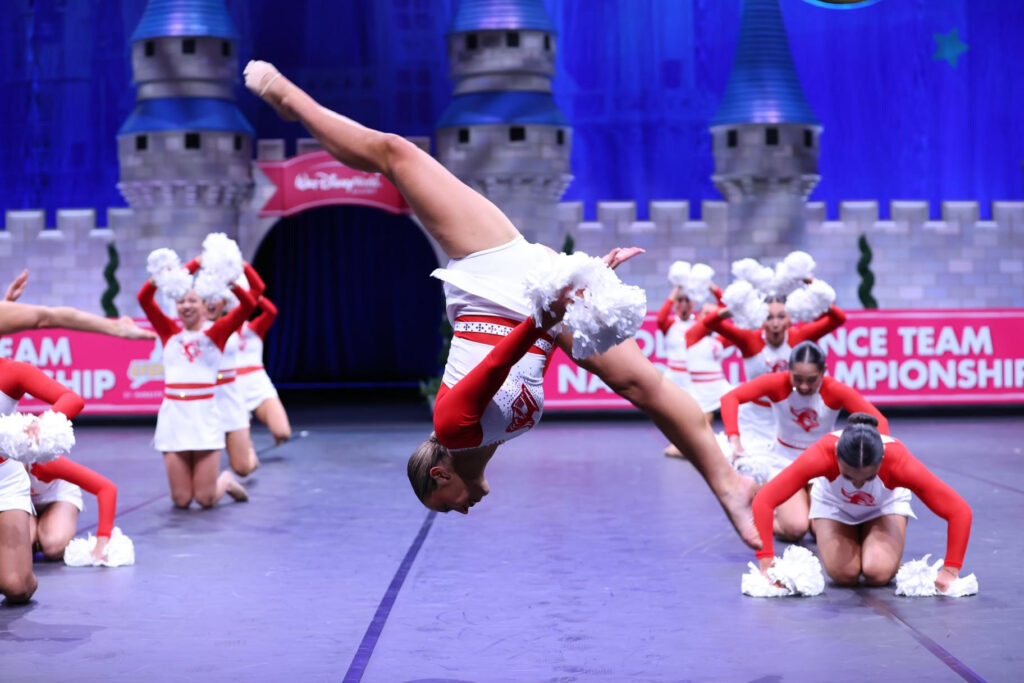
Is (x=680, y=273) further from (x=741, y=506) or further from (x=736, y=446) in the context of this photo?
(x=741, y=506)

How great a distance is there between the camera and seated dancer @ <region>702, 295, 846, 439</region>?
29.1 feet

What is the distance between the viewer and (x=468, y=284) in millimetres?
4113

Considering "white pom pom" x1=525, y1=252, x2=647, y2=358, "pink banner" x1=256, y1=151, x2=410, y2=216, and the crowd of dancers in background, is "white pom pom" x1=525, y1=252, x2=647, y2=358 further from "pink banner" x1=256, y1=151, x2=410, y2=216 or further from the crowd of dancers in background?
"pink banner" x1=256, y1=151, x2=410, y2=216

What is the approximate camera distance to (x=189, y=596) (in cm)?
612

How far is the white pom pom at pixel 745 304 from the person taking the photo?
775 cm

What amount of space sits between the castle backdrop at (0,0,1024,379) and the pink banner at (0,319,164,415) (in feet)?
16.9

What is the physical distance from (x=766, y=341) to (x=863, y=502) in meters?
2.99

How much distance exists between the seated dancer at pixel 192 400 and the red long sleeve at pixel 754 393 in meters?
3.59

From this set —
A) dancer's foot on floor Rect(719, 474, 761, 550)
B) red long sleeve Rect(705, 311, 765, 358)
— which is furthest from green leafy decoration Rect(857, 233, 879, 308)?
dancer's foot on floor Rect(719, 474, 761, 550)

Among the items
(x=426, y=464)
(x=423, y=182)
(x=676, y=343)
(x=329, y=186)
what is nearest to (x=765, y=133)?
(x=329, y=186)

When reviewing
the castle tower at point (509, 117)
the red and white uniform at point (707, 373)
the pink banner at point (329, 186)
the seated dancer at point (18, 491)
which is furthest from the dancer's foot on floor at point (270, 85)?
the castle tower at point (509, 117)

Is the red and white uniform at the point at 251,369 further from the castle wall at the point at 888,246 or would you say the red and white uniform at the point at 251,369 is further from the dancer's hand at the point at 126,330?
the castle wall at the point at 888,246

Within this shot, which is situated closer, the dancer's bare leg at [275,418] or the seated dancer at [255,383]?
the seated dancer at [255,383]

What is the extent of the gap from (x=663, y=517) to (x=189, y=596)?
3.52m
